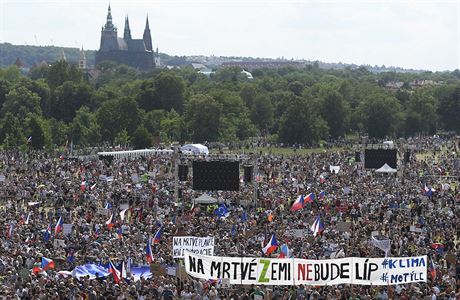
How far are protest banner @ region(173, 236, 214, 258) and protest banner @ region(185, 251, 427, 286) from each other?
416 cm

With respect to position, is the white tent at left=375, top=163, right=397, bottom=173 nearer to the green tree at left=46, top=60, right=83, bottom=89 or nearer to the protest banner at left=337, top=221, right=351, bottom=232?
the protest banner at left=337, top=221, right=351, bottom=232

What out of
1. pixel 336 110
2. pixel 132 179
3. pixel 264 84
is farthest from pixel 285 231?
pixel 264 84

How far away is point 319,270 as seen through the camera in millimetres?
24547

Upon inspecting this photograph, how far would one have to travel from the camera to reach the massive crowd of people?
25812 millimetres

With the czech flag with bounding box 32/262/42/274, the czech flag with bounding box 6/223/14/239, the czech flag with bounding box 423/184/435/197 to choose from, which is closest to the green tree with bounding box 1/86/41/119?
the czech flag with bounding box 423/184/435/197

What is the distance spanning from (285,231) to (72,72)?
5315 inches

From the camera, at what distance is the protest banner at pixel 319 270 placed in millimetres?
24500

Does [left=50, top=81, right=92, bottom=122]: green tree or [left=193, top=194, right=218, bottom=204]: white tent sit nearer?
[left=193, top=194, right=218, bottom=204]: white tent

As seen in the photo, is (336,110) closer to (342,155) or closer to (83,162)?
(342,155)

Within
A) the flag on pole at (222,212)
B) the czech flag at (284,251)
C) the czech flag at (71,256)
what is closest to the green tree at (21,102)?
the flag on pole at (222,212)

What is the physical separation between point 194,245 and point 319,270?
5423mm

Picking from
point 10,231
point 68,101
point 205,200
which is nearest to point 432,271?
point 10,231

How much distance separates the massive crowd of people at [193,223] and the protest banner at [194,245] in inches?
18.4

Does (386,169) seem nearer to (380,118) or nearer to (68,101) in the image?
(380,118)
